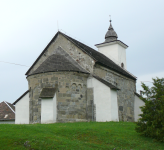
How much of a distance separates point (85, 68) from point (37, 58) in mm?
5436

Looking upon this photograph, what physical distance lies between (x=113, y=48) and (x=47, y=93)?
1577 cm

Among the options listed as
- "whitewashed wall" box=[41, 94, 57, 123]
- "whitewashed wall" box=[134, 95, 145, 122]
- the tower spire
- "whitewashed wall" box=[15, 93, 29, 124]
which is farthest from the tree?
the tower spire

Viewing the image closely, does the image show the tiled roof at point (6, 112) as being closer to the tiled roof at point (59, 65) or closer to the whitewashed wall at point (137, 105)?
the tiled roof at point (59, 65)

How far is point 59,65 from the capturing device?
18641 millimetres

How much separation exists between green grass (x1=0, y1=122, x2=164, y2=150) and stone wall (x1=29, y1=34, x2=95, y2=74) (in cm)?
827

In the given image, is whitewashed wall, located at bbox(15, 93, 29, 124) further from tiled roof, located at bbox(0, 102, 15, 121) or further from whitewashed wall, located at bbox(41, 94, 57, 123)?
tiled roof, located at bbox(0, 102, 15, 121)

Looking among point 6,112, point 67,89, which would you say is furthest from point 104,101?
point 6,112

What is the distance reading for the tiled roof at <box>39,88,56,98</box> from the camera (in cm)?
1725

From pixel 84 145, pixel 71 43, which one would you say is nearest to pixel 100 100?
pixel 71 43

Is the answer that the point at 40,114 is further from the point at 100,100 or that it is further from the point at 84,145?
the point at 84,145

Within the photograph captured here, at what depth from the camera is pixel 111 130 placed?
41.4 ft

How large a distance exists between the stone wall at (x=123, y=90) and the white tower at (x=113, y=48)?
446cm

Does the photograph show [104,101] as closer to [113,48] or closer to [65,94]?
[65,94]

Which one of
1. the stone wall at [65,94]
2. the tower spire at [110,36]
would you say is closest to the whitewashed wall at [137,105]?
the tower spire at [110,36]
